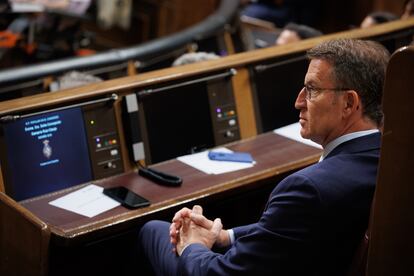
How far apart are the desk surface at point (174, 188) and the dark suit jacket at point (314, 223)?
0.63 meters

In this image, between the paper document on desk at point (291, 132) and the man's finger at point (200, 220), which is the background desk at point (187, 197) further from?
the man's finger at point (200, 220)

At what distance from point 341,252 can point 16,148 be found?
1.30 metres

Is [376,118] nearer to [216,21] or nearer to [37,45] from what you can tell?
[216,21]

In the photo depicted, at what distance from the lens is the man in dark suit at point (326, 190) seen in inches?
67.6

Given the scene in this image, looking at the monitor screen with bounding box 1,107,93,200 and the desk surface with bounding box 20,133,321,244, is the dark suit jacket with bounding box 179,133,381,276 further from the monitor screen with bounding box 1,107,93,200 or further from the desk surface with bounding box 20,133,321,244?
the monitor screen with bounding box 1,107,93,200

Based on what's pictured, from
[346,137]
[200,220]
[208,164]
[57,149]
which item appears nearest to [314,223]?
[346,137]

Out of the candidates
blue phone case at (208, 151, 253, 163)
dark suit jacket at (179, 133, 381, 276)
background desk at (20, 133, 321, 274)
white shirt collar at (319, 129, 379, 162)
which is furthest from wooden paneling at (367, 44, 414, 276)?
blue phone case at (208, 151, 253, 163)

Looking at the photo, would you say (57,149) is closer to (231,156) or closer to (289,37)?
(231,156)

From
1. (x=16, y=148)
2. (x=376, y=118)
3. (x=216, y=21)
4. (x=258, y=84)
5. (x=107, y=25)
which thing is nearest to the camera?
(x=376, y=118)

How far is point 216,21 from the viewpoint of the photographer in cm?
488

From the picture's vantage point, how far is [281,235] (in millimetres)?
1729

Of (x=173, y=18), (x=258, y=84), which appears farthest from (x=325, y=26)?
(x=258, y=84)

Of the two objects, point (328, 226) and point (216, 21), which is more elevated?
point (216, 21)

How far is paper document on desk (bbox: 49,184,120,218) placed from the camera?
2.42 metres
